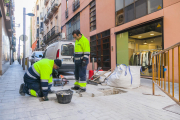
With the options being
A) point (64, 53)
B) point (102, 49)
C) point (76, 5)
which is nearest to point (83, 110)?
point (64, 53)

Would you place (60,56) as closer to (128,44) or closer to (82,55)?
(82,55)

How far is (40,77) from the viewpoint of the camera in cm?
351

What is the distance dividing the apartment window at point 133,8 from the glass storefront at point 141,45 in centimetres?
77

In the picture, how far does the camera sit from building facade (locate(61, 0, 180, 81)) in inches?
273

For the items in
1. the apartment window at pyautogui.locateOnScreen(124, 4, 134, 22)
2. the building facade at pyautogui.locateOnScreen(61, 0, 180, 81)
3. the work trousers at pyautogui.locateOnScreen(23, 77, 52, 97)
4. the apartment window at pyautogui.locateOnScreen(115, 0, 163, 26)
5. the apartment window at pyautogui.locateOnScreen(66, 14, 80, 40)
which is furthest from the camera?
the apartment window at pyautogui.locateOnScreen(66, 14, 80, 40)

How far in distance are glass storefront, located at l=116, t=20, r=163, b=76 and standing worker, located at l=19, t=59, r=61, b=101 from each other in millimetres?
5921

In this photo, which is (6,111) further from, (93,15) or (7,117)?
(93,15)

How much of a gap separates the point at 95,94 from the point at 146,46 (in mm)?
5863

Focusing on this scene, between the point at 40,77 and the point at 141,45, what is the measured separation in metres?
7.23

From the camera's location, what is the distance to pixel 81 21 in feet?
52.5

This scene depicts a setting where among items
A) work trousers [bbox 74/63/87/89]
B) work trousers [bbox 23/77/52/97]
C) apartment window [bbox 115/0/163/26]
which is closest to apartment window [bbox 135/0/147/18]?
apartment window [bbox 115/0/163/26]

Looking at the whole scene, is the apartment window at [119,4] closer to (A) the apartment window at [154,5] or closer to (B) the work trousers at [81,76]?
(A) the apartment window at [154,5]

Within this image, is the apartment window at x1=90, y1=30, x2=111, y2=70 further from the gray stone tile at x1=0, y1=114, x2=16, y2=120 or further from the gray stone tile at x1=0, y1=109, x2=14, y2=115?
the gray stone tile at x1=0, y1=114, x2=16, y2=120

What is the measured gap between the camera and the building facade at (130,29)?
6.93 metres
